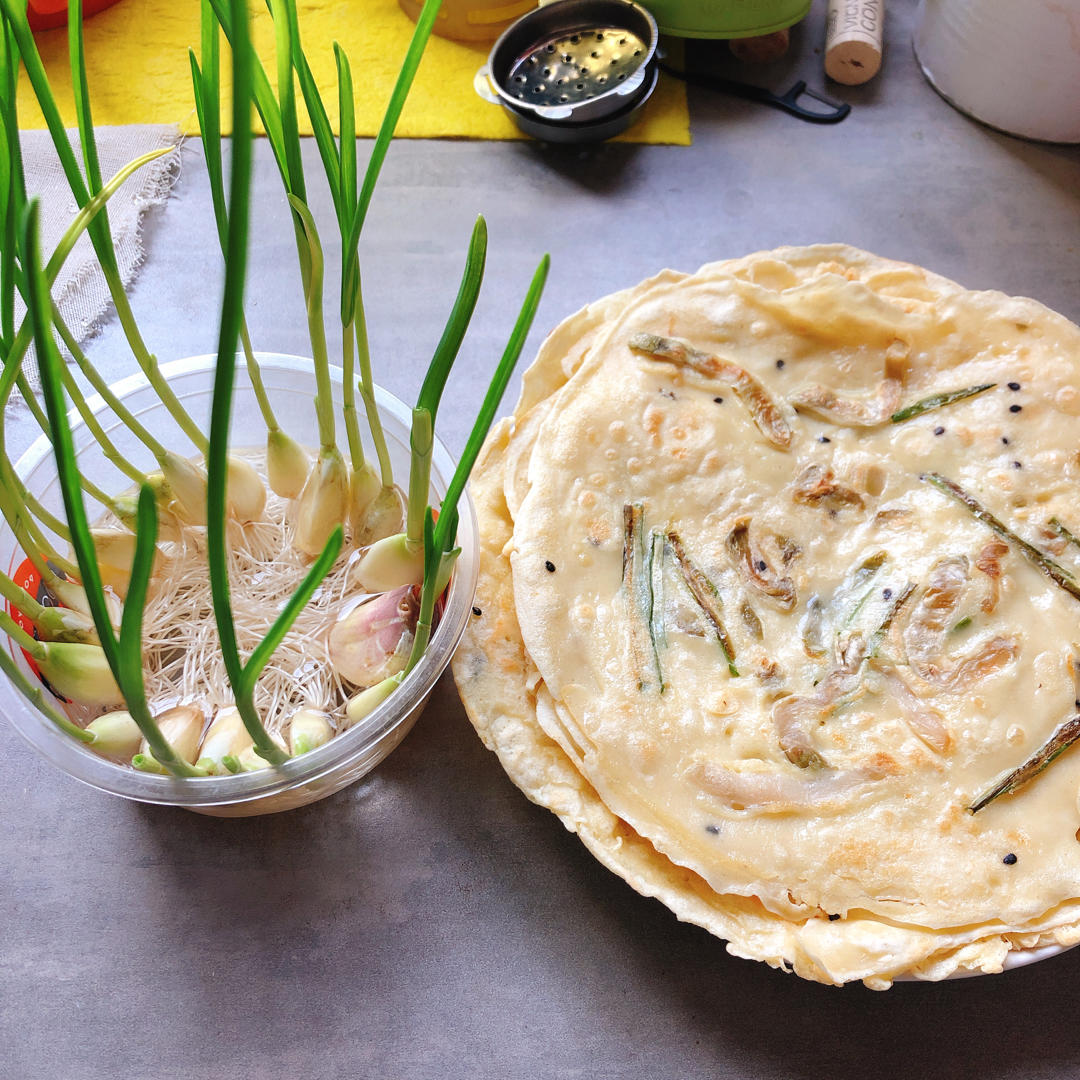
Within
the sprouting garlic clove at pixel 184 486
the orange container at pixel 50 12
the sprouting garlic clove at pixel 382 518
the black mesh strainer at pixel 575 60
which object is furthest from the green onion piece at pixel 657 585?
the orange container at pixel 50 12

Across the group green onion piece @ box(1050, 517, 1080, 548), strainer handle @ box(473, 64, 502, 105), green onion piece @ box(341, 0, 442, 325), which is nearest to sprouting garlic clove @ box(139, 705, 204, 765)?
green onion piece @ box(341, 0, 442, 325)

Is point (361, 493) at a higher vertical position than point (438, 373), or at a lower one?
lower

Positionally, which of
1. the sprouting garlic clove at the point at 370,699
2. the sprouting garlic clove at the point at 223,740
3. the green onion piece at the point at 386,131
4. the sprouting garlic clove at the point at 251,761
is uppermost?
the green onion piece at the point at 386,131

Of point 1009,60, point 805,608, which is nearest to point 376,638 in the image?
point 805,608

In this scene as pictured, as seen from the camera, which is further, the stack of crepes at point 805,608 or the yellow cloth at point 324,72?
the yellow cloth at point 324,72

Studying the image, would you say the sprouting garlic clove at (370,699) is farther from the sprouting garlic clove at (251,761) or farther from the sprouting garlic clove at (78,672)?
the sprouting garlic clove at (78,672)

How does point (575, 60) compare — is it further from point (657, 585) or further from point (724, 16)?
point (657, 585)
